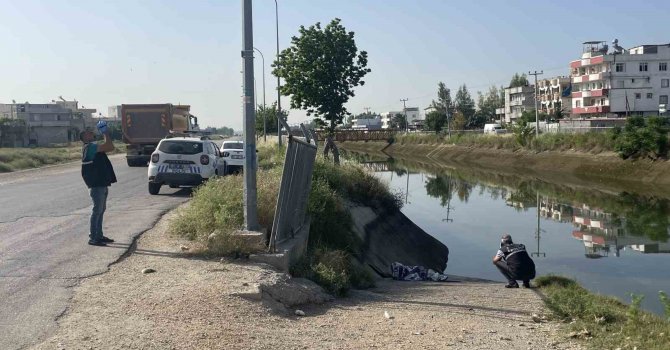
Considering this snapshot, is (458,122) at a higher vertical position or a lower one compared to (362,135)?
higher

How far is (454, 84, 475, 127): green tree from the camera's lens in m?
144

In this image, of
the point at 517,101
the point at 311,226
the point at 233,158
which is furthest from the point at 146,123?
the point at 517,101

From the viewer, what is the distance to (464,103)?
524 feet

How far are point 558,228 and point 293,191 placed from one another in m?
19.1

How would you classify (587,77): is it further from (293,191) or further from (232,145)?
(293,191)

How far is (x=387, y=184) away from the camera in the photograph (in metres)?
25.2

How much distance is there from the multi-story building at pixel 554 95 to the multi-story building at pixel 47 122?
2943 inches

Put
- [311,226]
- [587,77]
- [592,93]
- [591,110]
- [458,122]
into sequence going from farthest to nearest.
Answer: [458,122]
[587,77]
[591,110]
[592,93]
[311,226]

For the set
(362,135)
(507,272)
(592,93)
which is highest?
(592,93)

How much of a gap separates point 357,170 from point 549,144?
141ft

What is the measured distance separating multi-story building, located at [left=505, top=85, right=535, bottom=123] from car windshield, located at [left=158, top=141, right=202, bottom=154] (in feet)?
370

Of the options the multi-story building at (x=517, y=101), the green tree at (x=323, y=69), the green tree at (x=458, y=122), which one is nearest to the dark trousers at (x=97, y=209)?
the green tree at (x=323, y=69)

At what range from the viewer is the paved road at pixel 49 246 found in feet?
24.2

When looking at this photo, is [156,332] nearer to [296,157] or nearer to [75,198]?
[296,157]
